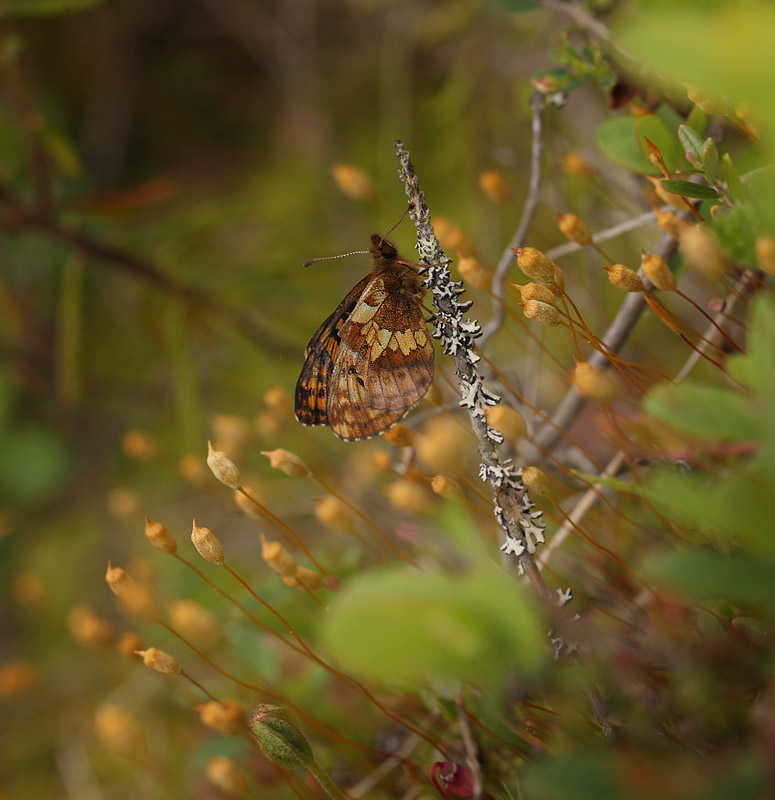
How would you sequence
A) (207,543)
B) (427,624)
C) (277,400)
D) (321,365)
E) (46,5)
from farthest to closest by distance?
(46,5)
(321,365)
(277,400)
(207,543)
(427,624)

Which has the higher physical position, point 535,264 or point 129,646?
point 535,264

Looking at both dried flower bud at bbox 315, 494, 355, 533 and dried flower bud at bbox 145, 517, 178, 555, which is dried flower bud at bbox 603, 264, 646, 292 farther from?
dried flower bud at bbox 145, 517, 178, 555

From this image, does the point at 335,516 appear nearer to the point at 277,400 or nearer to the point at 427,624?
the point at 277,400

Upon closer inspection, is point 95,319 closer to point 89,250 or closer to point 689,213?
point 89,250

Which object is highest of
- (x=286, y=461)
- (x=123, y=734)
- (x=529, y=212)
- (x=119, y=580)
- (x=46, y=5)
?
(x=46, y=5)

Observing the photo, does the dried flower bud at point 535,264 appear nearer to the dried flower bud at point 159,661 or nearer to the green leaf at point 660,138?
the green leaf at point 660,138

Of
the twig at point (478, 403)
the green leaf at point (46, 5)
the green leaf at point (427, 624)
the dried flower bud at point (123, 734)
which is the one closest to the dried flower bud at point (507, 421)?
the twig at point (478, 403)

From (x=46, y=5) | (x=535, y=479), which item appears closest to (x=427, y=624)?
(x=535, y=479)
